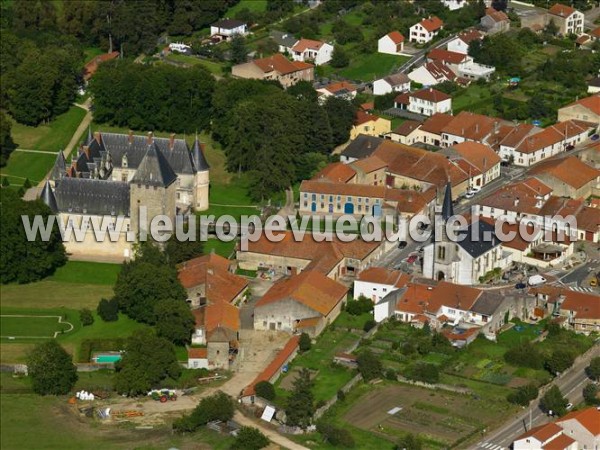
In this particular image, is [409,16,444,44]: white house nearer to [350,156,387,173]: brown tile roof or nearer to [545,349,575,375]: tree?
[350,156,387,173]: brown tile roof

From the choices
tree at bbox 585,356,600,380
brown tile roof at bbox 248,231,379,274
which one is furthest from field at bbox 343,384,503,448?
brown tile roof at bbox 248,231,379,274

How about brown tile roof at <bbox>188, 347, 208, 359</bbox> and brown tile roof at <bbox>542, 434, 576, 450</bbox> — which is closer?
brown tile roof at <bbox>542, 434, 576, 450</bbox>

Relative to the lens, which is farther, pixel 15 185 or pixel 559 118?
pixel 559 118

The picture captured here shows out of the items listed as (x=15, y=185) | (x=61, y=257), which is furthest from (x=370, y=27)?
(x=61, y=257)

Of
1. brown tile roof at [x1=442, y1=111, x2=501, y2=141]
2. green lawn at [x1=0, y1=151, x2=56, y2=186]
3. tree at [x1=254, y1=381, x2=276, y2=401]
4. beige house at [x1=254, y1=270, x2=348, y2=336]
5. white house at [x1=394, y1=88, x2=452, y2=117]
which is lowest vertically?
tree at [x1=254, y1=381, x2=276, y2=401]

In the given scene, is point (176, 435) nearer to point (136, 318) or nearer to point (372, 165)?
point (136, 318)

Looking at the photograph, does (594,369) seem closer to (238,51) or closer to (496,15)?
(238,51)

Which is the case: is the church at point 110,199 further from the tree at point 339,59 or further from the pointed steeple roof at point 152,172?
the tree at point 339,59
